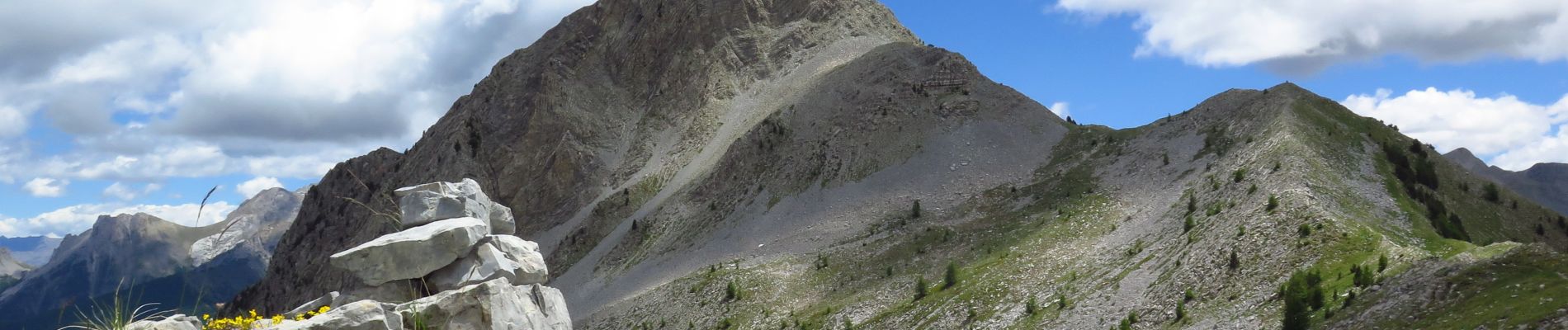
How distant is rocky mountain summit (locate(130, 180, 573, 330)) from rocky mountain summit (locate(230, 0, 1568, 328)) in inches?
5.1

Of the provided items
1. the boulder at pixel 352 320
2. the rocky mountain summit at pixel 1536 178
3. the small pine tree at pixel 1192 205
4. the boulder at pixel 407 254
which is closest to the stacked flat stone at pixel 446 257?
the boulder at pixel 407 254

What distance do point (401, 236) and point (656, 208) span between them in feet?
205

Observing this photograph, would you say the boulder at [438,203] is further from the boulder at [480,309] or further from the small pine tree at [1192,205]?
the small pine tree at [1192,205]

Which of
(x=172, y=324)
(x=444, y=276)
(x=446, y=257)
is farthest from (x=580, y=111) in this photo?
(x=172, y=324)

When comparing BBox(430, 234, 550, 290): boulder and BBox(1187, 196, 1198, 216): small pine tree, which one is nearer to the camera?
BBox(430, 234, 550, 290): boulder

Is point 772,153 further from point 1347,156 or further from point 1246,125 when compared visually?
point 1347,156

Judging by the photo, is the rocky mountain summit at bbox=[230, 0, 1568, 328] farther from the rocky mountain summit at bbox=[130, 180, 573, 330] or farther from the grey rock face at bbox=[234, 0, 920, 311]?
the grey rock face at bbox=[234, 0, 920, 311]

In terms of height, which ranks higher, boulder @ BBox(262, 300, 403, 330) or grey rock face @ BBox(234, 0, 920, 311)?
grey rock face @ BBox(234, 0, 920, 311)

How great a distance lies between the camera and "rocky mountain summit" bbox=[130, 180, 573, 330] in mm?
20891

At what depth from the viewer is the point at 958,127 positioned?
268 ft

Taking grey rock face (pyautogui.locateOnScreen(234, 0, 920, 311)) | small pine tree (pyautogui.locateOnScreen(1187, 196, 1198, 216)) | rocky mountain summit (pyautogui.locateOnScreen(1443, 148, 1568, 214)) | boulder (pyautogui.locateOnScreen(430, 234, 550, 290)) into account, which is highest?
grey rock face (pyautogui.locateOnScreen(234, 0, 920, 311))

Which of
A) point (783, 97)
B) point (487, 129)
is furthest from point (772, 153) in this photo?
point (487, 129)

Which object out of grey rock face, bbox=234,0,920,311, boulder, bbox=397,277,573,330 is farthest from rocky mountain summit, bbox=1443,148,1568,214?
boulder, bbox=397,277,573,330

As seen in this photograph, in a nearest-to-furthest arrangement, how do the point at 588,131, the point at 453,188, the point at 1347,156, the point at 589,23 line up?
the point at 453,188 < the point at 1347,156 < the point at 588,131 < the point at 589,23
